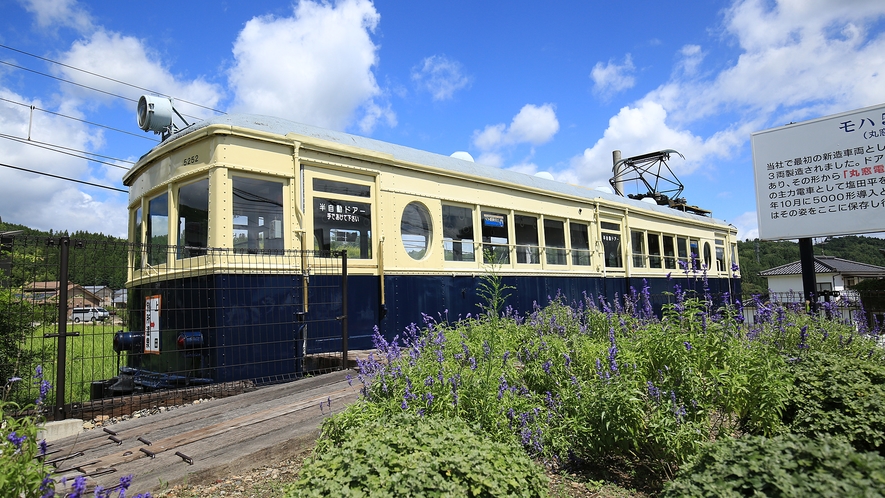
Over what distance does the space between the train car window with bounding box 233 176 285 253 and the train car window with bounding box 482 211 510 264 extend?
10.7ft

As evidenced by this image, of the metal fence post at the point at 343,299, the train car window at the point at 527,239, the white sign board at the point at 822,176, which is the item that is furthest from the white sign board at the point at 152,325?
the white sign board at the point at 822,176

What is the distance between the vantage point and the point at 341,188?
6156mm

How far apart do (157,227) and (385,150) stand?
2.92 metres

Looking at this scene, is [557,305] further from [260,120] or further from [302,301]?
[260,120]

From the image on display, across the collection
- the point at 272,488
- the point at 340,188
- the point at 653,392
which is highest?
the point at 340,188

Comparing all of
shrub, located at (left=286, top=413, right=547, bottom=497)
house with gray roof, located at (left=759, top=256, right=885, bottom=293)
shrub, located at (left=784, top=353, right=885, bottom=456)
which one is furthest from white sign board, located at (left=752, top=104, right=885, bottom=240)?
house with gray roof, located at (left=759, top=256, right=885, bottom=293)

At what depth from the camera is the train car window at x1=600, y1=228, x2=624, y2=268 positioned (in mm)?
10438

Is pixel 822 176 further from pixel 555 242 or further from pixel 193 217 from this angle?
pixel 193 217

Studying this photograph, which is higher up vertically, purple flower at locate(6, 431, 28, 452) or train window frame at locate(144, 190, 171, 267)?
train window frame at locate(144, 190, 171, 267)

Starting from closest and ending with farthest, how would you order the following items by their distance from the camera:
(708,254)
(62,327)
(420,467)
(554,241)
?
(420,467), (62,327), (554,241), (708,254)

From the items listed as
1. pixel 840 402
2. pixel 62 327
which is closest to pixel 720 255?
pixel 840 402

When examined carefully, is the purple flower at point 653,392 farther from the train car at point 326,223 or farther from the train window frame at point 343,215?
the train window frame at point 343,215

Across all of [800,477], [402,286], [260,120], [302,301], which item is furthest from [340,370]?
[800,477]

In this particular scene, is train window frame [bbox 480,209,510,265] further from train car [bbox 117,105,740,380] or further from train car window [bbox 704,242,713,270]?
train car window [bbox 704,242,713,270]
